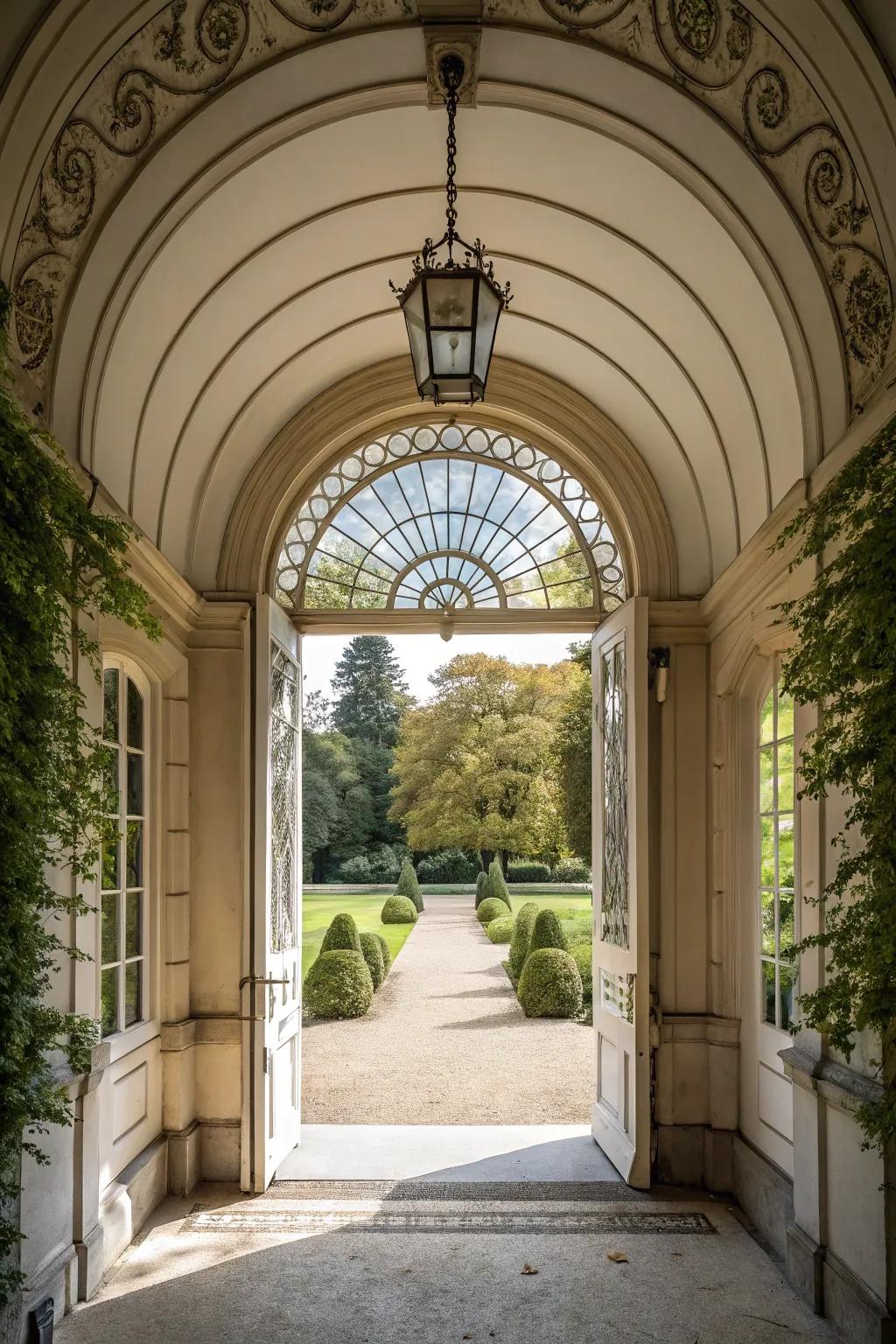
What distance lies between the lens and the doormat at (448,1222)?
5.89 metres

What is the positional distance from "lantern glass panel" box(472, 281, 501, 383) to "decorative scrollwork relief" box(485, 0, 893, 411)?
1.05 m

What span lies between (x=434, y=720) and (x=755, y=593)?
24.4 m

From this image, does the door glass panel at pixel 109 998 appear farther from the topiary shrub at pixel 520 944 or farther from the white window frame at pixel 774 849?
the topiary shrub at pixel 520 944

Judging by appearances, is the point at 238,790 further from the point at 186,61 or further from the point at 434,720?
the point at 434,720

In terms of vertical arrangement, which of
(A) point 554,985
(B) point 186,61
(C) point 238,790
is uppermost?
(B) point 186,61

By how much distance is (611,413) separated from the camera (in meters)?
7.53

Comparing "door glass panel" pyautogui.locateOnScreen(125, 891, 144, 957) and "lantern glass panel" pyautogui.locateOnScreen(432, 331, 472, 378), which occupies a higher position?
"lantern glass panel" pyautogui.locateOnScreen(432, 331, 472, 378)

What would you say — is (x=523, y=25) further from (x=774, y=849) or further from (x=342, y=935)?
(x=342, y=935)

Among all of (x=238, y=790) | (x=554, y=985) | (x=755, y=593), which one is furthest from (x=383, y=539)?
(x=554, y=985)

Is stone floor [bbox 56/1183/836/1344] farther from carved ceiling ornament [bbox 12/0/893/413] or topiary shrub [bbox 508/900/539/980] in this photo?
topiary shrub [bbox 508/900/539/980]

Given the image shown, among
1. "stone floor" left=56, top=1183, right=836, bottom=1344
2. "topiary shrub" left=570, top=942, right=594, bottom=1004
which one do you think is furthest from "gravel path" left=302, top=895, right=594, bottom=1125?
"stone floor" left=56, top=1183, right=836, bottom=1344

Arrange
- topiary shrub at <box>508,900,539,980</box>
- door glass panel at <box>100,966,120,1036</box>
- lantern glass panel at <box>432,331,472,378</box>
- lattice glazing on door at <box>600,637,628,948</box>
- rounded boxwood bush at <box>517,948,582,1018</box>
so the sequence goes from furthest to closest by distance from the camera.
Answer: topiary shrub at <box>508,900,539,980</box>, rounded boxwood bush at <box>517,948,582,1018</box>, lattice glazing on door at <box>600,637,628,948</box>, door glass panel at <box>100,966,120,1036</box>, lantern glass panel at <box>432,331,472,378</box>

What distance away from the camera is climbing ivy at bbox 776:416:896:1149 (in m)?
3.54

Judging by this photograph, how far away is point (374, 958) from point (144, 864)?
10380 mm
